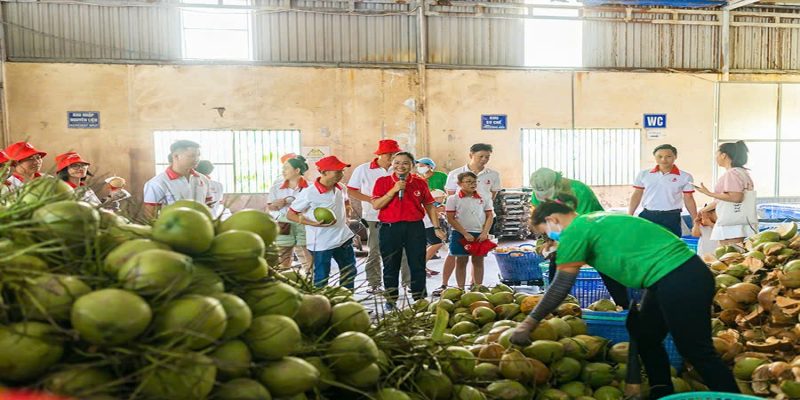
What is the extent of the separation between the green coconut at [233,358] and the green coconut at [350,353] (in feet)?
0.99

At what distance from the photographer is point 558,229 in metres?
3.23

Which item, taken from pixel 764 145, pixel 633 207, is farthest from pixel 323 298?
pixel 764 145

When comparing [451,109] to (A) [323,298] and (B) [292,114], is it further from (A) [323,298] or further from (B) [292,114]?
(A) [323,298]

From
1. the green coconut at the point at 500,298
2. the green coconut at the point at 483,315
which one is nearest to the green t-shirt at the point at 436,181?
the green coconut at the point at 500,298

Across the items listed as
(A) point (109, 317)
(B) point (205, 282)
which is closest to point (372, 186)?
(B) point (205, 282)

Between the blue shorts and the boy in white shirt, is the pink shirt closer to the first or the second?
the boy in white shirt

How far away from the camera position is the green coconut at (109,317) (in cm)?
143

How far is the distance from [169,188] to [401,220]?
74.0 inches

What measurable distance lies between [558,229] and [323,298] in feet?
4.91

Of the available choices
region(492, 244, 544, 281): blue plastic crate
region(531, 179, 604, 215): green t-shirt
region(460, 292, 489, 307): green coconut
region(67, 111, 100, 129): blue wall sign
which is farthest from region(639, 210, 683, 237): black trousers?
region(67, 111, 100, 129): blue wall sign

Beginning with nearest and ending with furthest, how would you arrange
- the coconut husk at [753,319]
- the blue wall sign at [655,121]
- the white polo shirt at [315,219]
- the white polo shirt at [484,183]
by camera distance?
the coconut husk at [753,319] → the white polo shirt at [315,219] → the white polo shirt at [484,183] → the blue wall sign at [655,121]

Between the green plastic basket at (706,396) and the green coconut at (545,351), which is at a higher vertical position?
the green coconut at (545,351)

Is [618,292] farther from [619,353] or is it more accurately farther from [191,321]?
[191,321]

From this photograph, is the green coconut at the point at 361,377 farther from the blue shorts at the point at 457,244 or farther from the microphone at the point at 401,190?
the blue shorts at the point at 457,244
